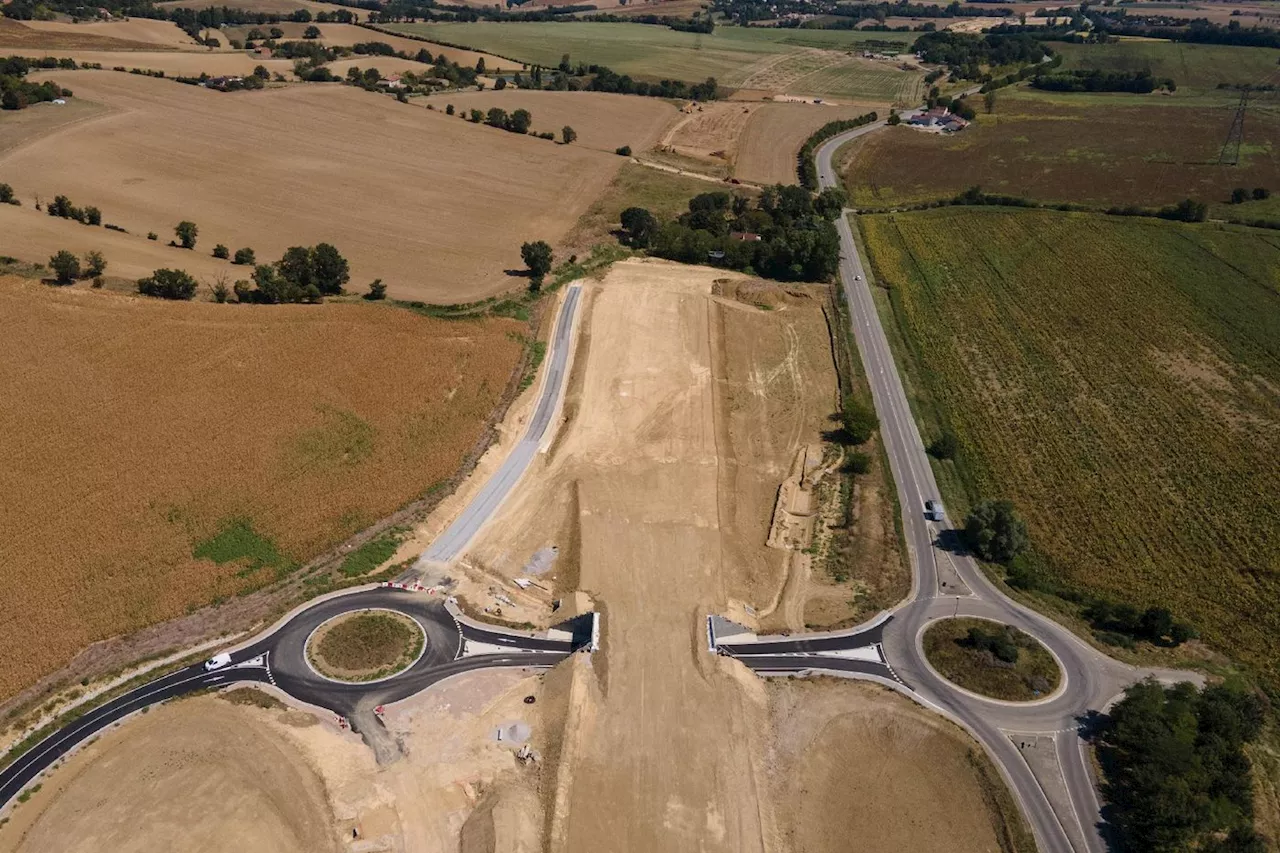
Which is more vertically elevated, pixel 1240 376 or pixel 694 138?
pixel 694 138

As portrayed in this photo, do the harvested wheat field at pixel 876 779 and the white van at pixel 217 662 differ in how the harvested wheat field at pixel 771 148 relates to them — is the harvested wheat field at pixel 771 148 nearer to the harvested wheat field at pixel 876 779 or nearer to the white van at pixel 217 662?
the harvested wheat field at pixel 876 779

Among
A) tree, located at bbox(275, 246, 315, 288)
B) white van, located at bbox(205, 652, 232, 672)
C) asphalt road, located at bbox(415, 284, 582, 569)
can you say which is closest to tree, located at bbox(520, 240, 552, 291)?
asphalt road, located at bbox(415, 284, 582, 569)

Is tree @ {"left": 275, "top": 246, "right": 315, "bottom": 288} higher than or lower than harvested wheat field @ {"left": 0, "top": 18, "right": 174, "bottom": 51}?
lower

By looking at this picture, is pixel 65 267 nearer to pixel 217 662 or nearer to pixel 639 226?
pixel 217 662

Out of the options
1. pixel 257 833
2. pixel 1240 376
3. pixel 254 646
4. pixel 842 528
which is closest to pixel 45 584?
pixel 254 646

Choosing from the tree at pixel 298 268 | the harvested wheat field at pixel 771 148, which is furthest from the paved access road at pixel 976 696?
the harvested wheat field at pixel 771 148

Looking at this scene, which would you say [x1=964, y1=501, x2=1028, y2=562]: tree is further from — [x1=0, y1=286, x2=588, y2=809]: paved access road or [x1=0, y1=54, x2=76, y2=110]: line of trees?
[x1=0, y1=54, x2=76, y2=110]: line of trees

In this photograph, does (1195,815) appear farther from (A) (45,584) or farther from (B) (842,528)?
(A) (45,584)
